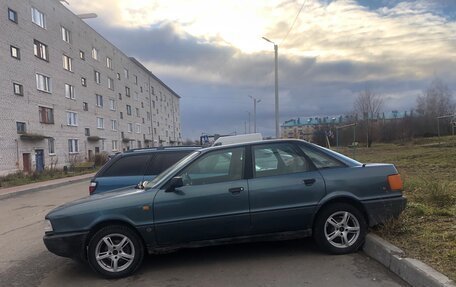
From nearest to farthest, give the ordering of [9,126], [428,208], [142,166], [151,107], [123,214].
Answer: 1. [123,214]
2. [428,208]
3. [142,166]
4. [9,126]
5. [151,107]

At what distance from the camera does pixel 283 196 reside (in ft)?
18.8

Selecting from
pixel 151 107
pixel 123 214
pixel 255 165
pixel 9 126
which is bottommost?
pixel 123 214

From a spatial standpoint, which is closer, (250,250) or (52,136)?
(250,250)

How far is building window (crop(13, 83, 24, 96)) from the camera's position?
31367mm

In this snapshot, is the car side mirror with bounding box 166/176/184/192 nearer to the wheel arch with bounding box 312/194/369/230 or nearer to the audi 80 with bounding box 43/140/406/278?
the audi 80 with bounding box 43/140/406/278

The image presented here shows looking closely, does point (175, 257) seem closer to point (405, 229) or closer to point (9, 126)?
point (405, 229)

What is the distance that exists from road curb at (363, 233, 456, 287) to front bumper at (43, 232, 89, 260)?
142 inches

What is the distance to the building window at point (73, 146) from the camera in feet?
134

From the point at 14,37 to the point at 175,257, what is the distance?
1195 inches

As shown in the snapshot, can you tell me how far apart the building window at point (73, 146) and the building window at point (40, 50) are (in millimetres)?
8166

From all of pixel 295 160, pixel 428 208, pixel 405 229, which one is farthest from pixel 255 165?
pixel 428 208

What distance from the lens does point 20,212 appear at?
13023 millimetres

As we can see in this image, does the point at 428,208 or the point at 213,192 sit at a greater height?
the point at 213,192

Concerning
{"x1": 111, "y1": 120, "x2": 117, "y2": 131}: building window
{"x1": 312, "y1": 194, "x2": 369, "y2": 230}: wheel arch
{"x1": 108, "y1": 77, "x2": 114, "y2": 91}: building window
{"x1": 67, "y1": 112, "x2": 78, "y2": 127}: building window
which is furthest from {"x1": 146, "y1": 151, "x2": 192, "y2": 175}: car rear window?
{"x1": 108, "y1": 77, "x2": 114, "y2": 91}: building window
